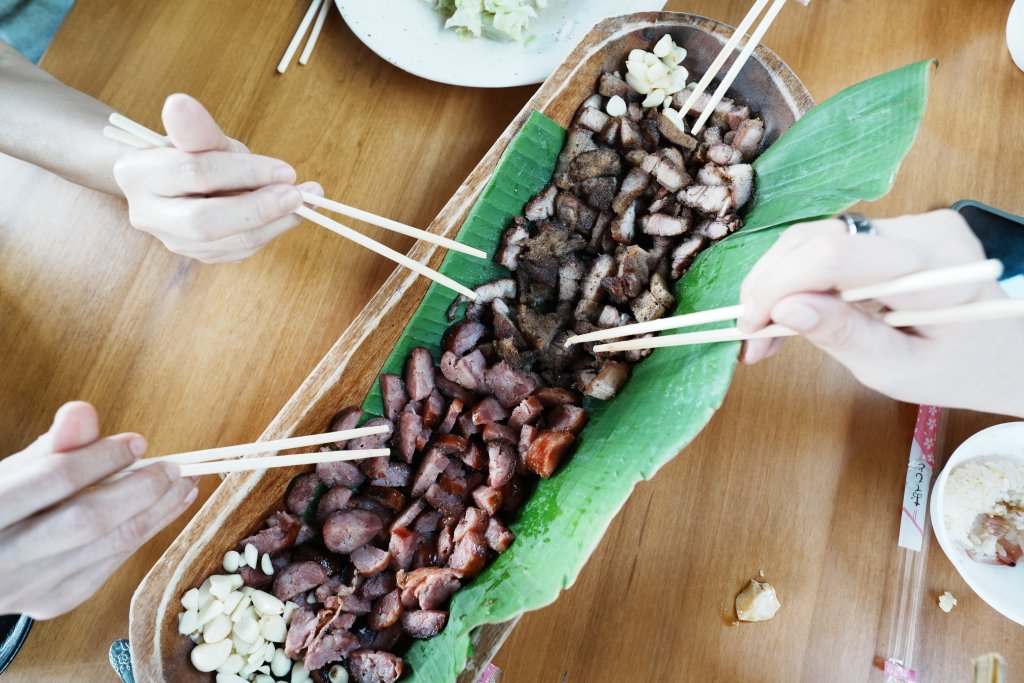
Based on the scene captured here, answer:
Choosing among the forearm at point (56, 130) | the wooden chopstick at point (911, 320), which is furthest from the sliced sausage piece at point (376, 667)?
the forearm at point (56, 130)

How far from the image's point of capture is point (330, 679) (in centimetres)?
147

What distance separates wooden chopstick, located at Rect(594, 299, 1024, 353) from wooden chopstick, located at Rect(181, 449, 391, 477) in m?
0.63

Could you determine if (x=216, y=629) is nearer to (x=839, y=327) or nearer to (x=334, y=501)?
(x=334, y=501)

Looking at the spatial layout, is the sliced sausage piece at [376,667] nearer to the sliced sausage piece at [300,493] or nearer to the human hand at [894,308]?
the sliced sausage piece at [300,493]

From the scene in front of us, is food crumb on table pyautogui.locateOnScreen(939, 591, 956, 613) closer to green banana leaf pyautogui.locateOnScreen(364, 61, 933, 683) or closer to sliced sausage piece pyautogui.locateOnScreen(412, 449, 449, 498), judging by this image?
green banana leaf pyautogui.locateOnScreen(364, 61, 933, 683)

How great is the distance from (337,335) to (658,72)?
1.23 m

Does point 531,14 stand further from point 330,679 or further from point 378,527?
point 330,679

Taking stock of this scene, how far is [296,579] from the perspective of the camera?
152cm

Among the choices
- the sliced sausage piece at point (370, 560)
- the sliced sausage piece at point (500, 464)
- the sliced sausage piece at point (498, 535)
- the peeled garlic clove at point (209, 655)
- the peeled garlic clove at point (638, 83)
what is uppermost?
the peeled garlic clove at point (638, 83)

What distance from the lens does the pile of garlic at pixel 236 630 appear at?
55.6 inches

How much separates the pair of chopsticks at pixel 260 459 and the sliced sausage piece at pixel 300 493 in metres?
0.06

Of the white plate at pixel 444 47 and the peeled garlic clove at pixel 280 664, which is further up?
the white plate at pixel 444 47

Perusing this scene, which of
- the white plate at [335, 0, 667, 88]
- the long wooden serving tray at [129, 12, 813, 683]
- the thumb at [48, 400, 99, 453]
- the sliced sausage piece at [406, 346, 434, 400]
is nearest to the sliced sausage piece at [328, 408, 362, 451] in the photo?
the long wooden serving tray at [129, 12, 813, 683]

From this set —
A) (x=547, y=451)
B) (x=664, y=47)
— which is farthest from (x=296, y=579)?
(x=664, y=47)
